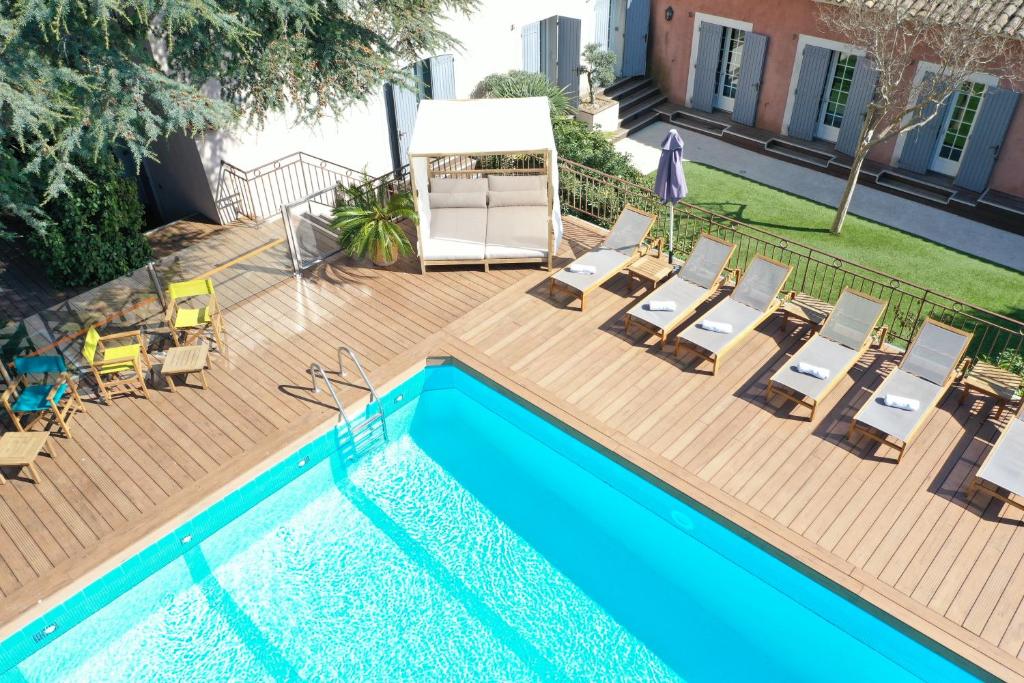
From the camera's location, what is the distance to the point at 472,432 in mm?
10930

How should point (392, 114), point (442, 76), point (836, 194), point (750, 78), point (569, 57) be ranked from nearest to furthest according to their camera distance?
point (392, 114) → point (442, 76) → point (836, 194) → point (750, 78) → point (569, 57)

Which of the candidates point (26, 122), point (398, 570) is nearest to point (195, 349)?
point (26, 122)

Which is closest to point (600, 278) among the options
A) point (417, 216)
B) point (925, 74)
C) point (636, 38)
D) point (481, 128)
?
point (481, 128)

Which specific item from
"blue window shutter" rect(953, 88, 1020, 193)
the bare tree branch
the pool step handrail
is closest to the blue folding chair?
the pool step handrail

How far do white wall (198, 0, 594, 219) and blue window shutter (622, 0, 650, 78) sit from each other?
1.27 metres

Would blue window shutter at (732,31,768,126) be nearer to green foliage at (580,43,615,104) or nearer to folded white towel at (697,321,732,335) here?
green foliage at (580,43,615,104)

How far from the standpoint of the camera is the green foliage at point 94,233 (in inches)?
480

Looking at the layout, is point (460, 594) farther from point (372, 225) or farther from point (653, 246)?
point (653, 246)

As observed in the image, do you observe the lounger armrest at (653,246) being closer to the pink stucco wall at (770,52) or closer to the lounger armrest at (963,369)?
the lounger armrest at (963,369)

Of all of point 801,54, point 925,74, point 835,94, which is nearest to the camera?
point 925,74

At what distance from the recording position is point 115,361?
34.2ft

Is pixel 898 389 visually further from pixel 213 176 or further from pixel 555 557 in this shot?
pixel 213 176

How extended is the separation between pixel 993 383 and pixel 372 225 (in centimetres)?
941

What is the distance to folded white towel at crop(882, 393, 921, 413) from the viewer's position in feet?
31.1
